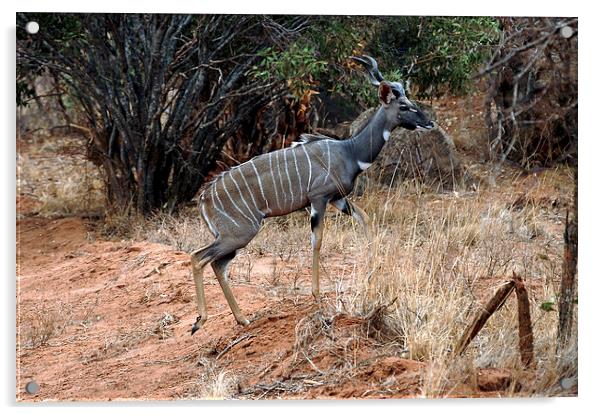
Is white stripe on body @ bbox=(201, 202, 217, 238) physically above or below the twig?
above

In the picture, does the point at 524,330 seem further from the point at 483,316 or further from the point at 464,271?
the point at 464,271

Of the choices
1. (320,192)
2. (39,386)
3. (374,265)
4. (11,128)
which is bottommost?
(39,386)

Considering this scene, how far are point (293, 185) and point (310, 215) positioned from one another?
29 cm

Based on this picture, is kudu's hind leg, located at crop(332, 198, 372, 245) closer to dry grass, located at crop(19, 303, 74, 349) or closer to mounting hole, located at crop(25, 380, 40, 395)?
dry grass, located at crop(19, 303, 74, 349)

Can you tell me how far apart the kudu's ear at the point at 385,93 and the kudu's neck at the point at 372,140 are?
0.05 m

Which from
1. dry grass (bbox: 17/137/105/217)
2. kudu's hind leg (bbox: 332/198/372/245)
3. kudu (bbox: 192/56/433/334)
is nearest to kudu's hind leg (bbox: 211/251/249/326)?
kudu (bbox: 192/56/433/334)

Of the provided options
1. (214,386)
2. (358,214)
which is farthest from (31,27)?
(214,386)

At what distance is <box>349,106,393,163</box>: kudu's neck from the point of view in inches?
225

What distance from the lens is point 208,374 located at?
5348mm

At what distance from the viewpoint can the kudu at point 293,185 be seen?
218 inches

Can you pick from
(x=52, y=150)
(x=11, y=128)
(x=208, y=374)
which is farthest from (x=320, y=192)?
(x=52, y=150)

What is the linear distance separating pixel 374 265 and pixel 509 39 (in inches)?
50.9

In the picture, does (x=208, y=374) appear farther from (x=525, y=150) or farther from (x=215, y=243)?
(x=525, y=150)

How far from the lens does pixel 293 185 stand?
5.63 m
